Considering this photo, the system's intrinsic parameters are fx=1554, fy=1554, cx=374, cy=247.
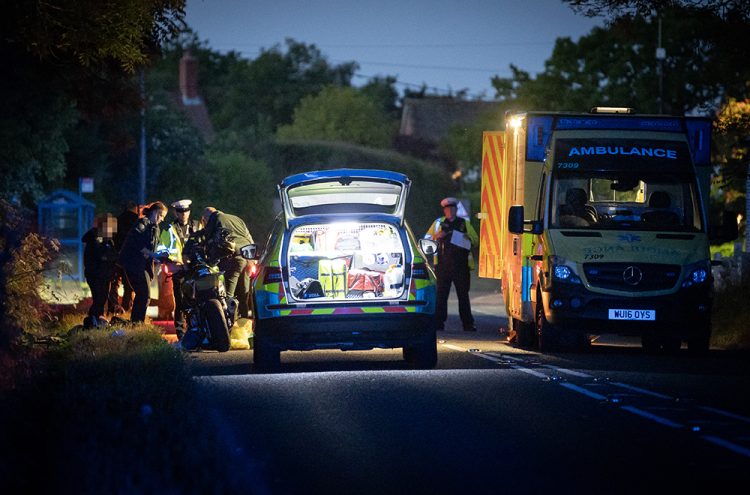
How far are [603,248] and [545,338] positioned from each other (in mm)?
1400

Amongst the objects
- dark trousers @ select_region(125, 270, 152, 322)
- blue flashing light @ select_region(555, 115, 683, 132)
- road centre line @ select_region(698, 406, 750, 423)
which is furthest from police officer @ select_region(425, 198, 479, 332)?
road centre line @ select_region(698, 406, 750, 423)

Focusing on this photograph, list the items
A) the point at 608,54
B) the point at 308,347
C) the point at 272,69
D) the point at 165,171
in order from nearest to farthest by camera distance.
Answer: the point at 308,347 < the point at 165,171 < the point at 608,54 < the point at 272,69

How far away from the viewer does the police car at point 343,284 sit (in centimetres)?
1543

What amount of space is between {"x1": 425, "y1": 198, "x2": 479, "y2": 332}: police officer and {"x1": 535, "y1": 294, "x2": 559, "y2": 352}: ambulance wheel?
532 centimetres

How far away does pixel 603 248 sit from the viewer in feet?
58.6

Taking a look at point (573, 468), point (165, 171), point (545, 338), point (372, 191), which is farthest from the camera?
point (165, 171)

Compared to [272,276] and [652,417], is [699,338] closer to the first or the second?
[272,276]

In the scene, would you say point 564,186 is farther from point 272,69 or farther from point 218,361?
point 272,69

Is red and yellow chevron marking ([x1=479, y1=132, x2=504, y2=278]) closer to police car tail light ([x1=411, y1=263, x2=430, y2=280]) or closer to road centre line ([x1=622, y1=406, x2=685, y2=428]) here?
police car tail light ([x1=411, y1=263, x2=430, y2=280])

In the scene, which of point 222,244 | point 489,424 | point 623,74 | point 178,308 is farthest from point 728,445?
point 623,74

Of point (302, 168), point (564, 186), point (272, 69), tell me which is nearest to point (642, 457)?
point (564, 186)

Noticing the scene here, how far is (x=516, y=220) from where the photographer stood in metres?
18.1

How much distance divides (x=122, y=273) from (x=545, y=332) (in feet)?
24.8

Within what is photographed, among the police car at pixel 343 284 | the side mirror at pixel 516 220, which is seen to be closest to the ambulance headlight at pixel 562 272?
the side mirror at pixel 516 220
